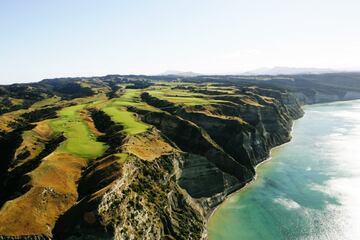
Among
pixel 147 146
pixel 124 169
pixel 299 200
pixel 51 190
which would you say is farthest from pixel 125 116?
pixel 51 190

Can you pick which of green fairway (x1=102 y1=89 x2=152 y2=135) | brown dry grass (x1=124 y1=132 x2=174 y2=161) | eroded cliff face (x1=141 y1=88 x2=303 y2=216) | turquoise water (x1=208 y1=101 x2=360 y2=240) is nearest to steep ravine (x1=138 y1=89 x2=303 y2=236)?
eroded cliff face (x1=141 y1=88 x2=303 y2=216)

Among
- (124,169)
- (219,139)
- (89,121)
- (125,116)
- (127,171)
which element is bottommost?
(219,139)

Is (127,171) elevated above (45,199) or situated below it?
above

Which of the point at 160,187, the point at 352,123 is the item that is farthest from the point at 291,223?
the point at 352,123

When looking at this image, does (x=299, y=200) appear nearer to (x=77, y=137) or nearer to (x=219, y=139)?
(x=219, y=139)

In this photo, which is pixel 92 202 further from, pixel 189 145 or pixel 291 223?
pixel 189 145

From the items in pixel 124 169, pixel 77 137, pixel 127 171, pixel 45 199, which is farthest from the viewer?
pixel 77 137
